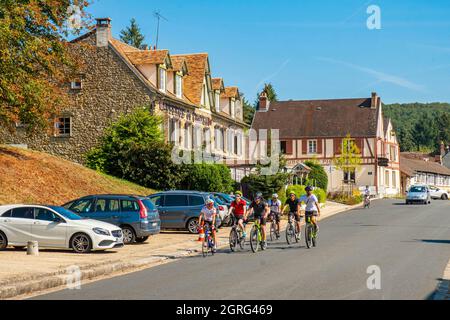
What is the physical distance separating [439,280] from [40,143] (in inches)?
1358

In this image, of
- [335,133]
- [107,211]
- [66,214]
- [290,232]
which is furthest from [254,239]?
[335,133]

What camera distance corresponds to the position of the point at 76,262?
1883 cm

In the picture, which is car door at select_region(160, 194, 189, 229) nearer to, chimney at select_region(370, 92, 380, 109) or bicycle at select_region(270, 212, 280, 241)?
bicycle at select_region(270, 212, 280, 241)

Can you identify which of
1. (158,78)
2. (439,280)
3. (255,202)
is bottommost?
(439,280)

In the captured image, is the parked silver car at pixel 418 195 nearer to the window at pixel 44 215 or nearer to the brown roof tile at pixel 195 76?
the brown roof tile at pixel 195 76

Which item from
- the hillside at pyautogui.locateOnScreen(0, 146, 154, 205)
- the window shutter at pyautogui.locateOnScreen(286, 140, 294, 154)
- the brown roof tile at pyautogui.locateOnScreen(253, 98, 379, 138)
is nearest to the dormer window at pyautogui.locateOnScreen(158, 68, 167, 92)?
the hillside at pyautogui.locateOnScreen(0, 146, 154, 205)

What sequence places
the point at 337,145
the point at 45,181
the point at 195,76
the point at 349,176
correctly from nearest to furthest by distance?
the point at 45,181 < the point at 195,76 < the point at 349,176 < the point at 337,145

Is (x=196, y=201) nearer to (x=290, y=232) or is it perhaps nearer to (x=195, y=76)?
(x=290, y=232)

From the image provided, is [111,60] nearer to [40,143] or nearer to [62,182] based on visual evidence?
[40,143]

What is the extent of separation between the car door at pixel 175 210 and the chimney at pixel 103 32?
18172 millimetres

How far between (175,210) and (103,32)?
19.2 m

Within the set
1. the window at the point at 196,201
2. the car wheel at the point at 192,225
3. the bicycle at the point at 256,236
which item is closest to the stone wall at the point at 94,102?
the window at the point at 196,201

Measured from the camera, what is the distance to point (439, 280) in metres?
15.3

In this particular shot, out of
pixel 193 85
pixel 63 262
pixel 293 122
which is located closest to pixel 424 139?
pixel 293 122
